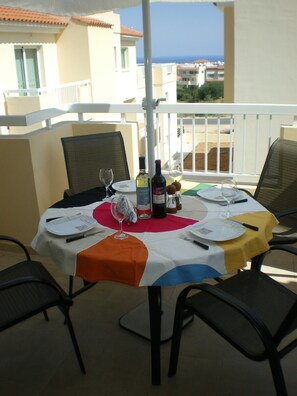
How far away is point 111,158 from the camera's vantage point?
134 inches

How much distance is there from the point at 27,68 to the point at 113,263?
12.9 m

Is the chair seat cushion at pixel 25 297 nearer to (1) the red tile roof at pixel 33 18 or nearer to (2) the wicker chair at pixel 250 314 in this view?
(2) the wicker chair at pixel 250 314

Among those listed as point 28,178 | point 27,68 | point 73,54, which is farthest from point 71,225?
point 73,54

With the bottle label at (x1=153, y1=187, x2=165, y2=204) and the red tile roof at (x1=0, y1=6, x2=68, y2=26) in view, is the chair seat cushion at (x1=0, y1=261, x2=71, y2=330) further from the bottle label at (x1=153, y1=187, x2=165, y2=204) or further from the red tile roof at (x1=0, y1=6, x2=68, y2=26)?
the red tile roof at (x1=0, y1=6, x2=68, y2=26)

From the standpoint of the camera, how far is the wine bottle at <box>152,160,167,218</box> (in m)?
2.06

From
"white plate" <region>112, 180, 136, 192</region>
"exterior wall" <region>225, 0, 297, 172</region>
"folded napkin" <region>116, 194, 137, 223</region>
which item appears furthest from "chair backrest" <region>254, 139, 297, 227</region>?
"exterior wall" <region>225, 0, 297, 172</region>

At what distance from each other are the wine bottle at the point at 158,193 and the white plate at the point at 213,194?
36 centimetres

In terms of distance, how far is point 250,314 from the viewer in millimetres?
1583

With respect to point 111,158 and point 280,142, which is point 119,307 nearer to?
point 111,158

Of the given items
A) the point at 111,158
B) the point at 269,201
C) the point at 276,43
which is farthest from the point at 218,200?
the point at 276,43

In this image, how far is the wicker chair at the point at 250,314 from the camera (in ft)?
5.22

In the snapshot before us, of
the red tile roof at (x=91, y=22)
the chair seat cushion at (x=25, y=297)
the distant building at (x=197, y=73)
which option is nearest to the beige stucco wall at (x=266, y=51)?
the chair seat cushion at (x=25, y=297)

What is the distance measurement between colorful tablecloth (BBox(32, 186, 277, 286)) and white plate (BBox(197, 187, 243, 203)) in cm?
24

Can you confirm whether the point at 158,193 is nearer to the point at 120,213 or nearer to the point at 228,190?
the point at 120,213
